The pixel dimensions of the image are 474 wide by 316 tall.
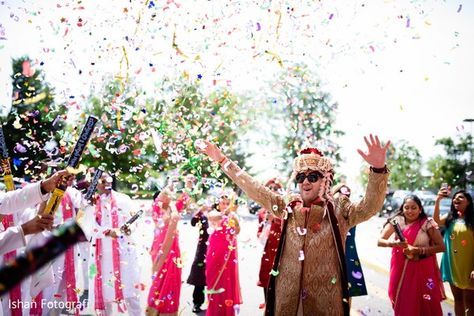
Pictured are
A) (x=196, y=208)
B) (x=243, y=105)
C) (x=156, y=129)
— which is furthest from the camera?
(x=196, y=208)

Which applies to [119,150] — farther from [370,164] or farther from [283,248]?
[370,164]

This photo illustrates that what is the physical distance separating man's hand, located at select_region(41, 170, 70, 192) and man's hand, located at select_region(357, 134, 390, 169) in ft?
7.83

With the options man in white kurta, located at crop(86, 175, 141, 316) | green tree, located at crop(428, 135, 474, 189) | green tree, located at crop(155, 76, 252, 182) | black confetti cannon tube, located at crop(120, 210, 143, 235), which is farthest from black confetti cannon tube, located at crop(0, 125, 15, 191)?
green tree, located at crop(428, 135, 474, 189)

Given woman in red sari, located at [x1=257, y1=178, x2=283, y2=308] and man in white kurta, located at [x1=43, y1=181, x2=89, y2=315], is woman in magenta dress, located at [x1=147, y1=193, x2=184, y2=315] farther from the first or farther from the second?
woman in red sari, located at [x1=257, y1=178, x2=283, y2=308]

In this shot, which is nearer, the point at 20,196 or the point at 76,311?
the point at 20,196

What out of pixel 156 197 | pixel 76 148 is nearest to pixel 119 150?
pixel 156 197

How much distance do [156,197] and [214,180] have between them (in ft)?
3.70

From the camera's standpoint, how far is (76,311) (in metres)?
6.53

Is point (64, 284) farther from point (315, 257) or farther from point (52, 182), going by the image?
point (315, 257)

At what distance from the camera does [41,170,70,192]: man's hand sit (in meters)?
3.70

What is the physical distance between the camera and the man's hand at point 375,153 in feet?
12.7

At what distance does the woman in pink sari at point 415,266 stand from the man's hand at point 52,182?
14.7ft

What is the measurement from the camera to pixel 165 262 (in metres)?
7.17

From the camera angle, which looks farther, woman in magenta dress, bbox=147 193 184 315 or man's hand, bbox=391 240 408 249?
woman in magenta dress, bbox=147 193 184 315
